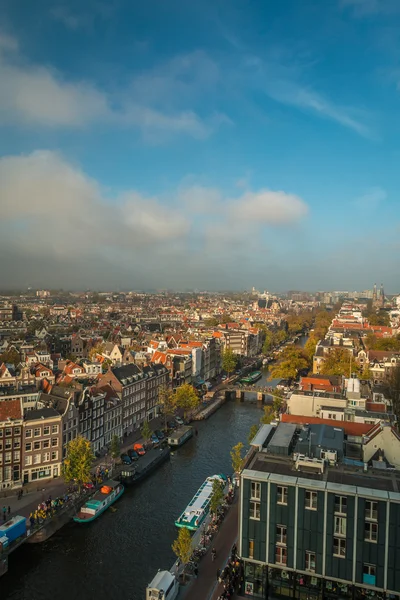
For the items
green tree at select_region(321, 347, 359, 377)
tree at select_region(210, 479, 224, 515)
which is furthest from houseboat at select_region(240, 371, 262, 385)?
tree at select_region(210, 479, 224, 515)

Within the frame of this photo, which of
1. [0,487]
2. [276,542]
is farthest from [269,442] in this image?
[0,487]

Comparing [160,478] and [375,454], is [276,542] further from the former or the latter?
[160,478]

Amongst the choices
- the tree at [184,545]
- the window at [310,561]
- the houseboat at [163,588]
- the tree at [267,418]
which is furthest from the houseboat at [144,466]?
the window at [310,561]

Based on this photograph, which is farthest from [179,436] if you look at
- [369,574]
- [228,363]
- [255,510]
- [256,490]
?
[228,363]

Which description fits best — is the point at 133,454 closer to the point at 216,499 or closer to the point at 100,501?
the point at 100,501

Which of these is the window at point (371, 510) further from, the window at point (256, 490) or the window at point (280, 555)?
the window at point (256, 490)
